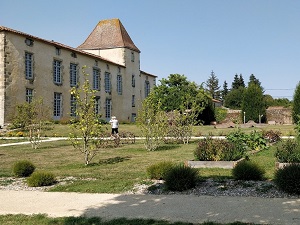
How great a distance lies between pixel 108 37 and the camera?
49000 mm

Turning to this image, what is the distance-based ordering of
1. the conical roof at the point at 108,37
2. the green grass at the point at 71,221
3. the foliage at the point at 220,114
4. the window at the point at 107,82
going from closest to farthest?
the green grass at the point at 71,221
the window at the point at 107,82
the conical roof at the point at 108,37
the foliage at the point at 220,114

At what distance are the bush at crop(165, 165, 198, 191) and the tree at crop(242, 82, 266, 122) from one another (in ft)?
A: 124

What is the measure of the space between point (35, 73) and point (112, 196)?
2835cm

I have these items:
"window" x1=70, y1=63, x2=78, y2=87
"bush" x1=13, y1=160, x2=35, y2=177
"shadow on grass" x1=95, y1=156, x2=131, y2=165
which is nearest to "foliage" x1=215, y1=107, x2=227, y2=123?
"window" x1=70, y1=63, x2=78, y2=87

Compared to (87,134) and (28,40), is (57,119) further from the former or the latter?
(87,134)

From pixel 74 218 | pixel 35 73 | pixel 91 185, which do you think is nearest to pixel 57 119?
pixel 35 73

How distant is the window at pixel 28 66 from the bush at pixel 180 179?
90.1 feet

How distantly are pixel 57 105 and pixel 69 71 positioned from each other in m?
3.80

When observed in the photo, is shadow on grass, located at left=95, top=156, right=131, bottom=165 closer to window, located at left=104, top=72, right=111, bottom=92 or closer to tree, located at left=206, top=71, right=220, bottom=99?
window, located at left=104, top=72, right=111, bottom=92

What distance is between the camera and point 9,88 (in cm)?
3084

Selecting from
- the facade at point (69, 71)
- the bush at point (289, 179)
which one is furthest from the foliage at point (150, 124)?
the bush at point (289, 179)

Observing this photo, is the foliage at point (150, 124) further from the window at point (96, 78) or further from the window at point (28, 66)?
the window at point (96, 78)

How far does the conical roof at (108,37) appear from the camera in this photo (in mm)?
48438

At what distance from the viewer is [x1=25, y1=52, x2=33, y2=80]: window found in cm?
3269
